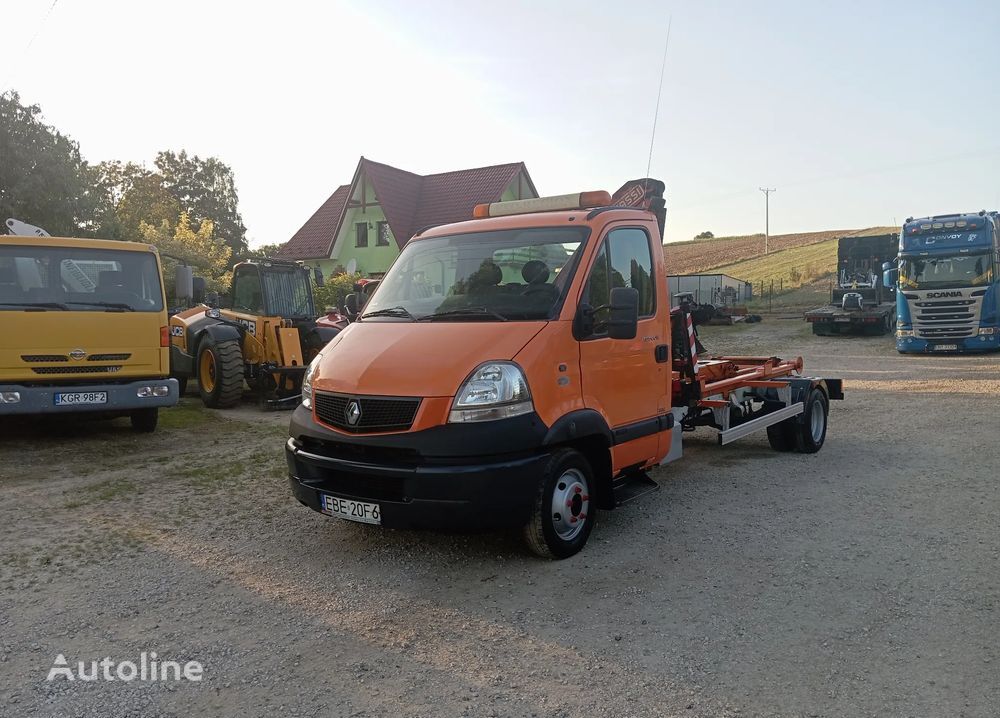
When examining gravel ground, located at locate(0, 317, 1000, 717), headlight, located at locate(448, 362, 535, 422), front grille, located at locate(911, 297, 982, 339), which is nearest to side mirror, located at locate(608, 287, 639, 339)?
headlight, located at locate(448, 362, 535, 422)

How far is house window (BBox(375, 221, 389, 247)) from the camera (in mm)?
31750

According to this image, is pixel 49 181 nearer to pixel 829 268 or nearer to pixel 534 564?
pixel 534 564

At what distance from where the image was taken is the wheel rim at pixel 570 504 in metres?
4.88

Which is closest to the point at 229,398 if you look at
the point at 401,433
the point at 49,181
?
the point at 401,433

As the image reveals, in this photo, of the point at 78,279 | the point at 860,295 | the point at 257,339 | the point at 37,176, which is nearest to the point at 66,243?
the point at 78,279

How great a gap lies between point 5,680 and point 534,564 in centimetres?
283

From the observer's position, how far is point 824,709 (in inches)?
126

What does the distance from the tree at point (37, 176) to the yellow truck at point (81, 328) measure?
2229 centimetres

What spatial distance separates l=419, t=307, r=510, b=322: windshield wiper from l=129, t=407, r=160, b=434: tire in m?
5.85

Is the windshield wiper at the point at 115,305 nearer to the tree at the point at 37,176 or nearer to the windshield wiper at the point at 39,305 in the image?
the windshield wiper at the point at 39,305

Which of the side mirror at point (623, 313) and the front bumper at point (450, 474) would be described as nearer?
the front bumper at point (450, 474)

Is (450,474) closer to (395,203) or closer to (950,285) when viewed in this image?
(950,285)

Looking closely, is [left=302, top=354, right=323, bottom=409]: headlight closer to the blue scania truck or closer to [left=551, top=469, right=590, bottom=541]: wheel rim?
[left=551, top=469, right=590, bottom=541]: wheel rim

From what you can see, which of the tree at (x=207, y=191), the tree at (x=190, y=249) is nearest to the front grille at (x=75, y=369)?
the tree at (x=190, y=249)
